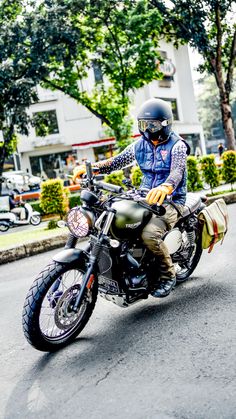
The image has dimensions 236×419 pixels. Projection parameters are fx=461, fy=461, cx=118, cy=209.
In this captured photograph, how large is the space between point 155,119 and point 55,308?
1807mm

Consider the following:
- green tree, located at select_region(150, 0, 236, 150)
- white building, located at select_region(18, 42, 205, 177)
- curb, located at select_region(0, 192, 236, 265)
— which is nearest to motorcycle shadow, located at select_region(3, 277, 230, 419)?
curb, located at select_region(0, 192, 236, 265)

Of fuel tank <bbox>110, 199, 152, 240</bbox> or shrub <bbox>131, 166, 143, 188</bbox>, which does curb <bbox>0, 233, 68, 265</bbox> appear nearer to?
shrub <bbox>131, 166, 143, 188</bbox>

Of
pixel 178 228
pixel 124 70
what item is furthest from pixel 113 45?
pixel 178 228

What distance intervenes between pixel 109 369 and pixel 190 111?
46.2m

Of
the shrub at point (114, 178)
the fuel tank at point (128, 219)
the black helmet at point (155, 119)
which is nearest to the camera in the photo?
the fuel tank at point (128, 219)

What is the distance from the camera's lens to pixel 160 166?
167 inches

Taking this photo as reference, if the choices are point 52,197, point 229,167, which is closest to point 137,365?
point 52,197

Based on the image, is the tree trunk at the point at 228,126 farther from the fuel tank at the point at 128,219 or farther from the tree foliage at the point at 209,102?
the tree foliage at the point at 209,102

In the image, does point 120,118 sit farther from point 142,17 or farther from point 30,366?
point 30,366

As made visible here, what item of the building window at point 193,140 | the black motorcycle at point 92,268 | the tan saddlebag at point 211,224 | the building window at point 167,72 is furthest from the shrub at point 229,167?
the building window at point 193,140

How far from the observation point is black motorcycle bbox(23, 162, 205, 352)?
337 centimetres

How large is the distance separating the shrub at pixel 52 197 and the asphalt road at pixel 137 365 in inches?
314

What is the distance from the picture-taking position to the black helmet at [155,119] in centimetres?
400

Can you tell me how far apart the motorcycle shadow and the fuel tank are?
2.55 feet
